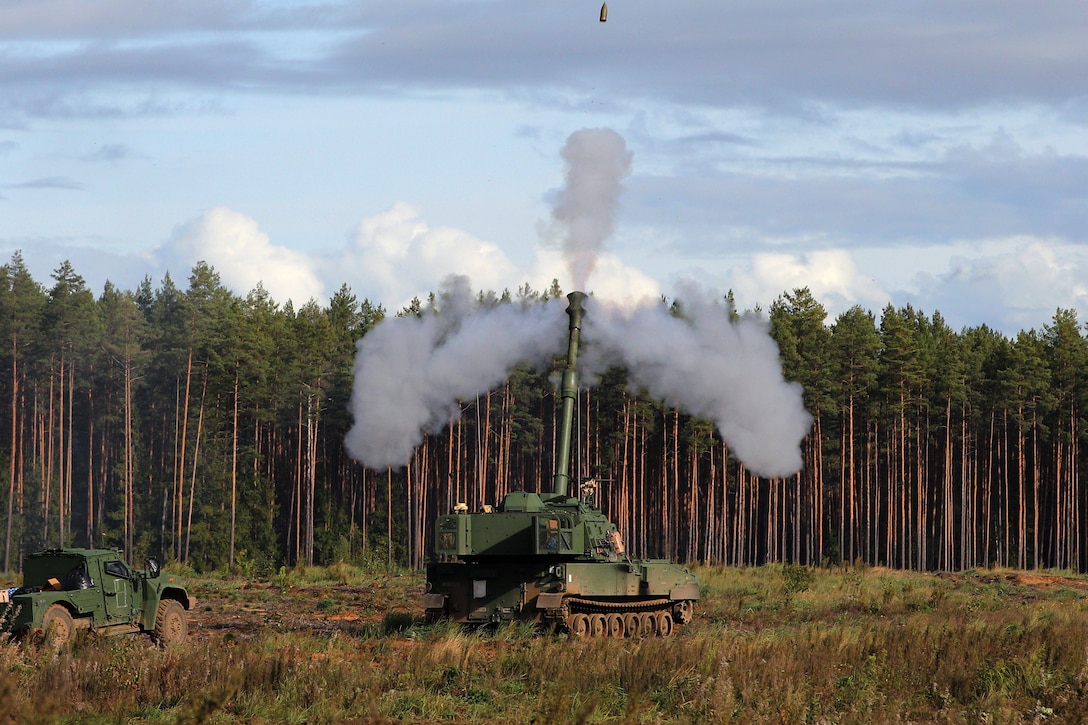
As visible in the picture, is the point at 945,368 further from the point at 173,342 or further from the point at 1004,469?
the point at 173,342

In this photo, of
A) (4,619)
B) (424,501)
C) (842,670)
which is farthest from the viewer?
(424,501)

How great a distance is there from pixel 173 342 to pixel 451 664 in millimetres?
64742

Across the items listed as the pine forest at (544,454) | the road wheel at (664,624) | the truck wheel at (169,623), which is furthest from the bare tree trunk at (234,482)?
the truck wheel at (169,623)

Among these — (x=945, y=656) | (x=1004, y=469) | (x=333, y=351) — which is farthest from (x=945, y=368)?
(x=945, y=656)

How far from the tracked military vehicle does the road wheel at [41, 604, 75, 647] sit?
23.7 feet

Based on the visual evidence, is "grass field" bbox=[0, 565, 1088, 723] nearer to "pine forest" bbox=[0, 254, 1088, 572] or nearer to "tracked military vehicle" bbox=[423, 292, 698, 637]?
"tracked military vehicle" bbox=[423, 292, 698, 637]

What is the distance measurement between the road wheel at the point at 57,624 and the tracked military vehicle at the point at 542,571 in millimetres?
7224

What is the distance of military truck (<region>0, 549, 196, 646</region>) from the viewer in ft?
75.0

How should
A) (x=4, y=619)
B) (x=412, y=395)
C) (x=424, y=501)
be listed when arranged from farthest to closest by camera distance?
(x=424, y=501), (x=412, y=395), (x=4, y=619)

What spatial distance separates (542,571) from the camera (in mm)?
27328

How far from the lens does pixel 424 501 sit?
72438 millimetres

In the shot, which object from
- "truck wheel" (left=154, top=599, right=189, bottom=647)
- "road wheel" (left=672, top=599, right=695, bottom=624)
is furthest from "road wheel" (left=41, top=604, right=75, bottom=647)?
"road wheel" (left=672, top=599, right=695, bottom=624)

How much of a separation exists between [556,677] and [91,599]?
30.4 feet

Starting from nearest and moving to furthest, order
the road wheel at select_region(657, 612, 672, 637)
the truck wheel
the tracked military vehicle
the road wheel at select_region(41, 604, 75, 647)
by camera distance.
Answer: the road wheel at select_region(41, 604, 75, 647) → the truck wheel → the tracked military vehicle → the road wheel at select_region(657, 612, 672, 637)
